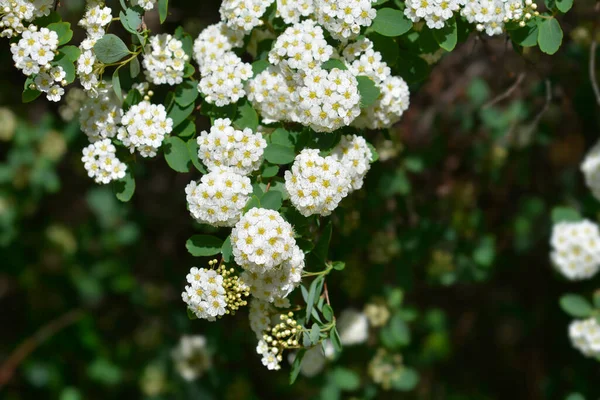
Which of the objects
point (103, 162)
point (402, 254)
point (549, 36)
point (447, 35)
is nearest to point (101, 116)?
point (103, 162)

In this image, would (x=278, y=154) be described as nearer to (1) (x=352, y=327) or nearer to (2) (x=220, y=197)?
(2) (x=220, y=197)

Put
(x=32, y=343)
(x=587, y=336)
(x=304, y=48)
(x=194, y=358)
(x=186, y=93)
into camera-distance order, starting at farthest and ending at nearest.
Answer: (x=32, y=343) < (x=194, y=358) < (x=587, y=336) < (x=186, y=93) < (x=304, y=48)

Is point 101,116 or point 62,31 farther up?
point 62,31

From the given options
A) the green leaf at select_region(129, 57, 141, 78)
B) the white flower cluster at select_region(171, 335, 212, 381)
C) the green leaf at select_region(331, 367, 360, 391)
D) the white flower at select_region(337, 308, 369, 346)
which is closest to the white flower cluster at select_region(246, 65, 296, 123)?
the green leaf at select_region(129, 57, 141, 78)

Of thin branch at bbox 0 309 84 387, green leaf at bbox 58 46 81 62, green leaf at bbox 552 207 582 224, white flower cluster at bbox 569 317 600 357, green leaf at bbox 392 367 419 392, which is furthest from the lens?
thin branch at bbox 0 309 84 387

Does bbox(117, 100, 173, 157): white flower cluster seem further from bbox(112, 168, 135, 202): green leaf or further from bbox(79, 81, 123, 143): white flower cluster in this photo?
bbox(112, 168, 135, 202): green leaf

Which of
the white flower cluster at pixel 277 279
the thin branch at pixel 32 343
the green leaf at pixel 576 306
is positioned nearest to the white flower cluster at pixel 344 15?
the white flower cluster at pixel 277 279

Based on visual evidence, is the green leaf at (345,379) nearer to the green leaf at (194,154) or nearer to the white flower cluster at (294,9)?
the green leaf at (194,154)
